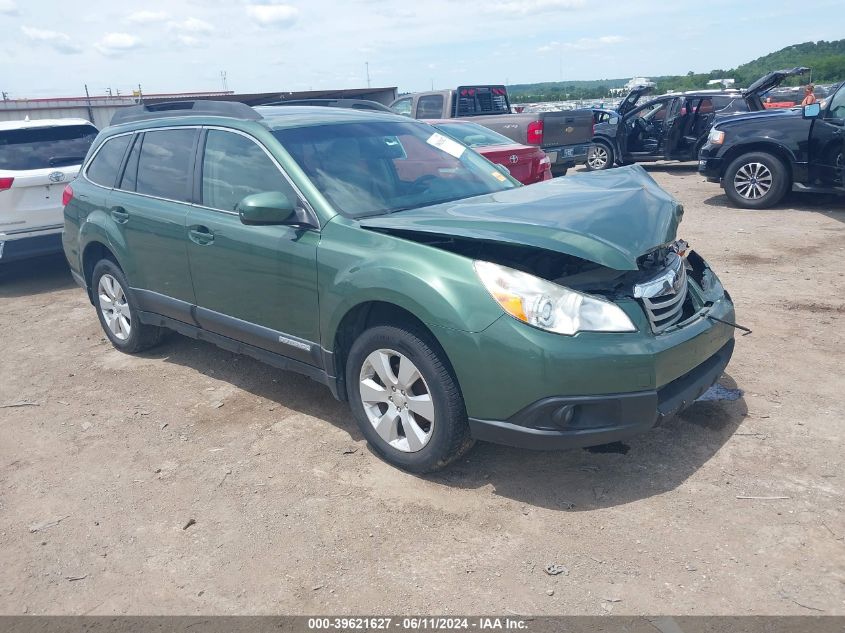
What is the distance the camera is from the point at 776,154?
10148 mm

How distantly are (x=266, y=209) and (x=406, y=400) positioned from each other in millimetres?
1224

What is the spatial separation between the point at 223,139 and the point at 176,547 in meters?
2.46

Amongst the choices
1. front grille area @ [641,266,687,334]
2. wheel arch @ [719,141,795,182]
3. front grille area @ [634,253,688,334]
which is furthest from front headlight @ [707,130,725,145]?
front grille area @ [641,266,687,334]

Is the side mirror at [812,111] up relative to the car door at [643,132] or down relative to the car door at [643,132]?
up

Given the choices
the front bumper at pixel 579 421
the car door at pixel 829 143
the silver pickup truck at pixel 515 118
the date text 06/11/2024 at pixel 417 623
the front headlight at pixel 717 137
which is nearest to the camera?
the date text 06/11/2024 at pixel 417 623

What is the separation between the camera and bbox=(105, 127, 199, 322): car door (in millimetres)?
4711

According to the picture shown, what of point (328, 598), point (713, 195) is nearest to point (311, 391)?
point (328, 598)

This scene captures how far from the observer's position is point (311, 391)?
4859mm

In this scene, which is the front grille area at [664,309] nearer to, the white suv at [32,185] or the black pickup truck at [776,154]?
the white suv at [32,185]

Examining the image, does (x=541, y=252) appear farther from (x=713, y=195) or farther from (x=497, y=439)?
(x=713, y=195)

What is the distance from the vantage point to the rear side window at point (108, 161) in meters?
5.45

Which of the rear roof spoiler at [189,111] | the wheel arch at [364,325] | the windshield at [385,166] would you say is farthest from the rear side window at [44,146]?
the wheel arch at [364,325]

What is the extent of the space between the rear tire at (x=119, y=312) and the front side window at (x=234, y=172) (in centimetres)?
135

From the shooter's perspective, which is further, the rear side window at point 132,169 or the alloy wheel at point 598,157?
the alloy wheel at point 598,157
